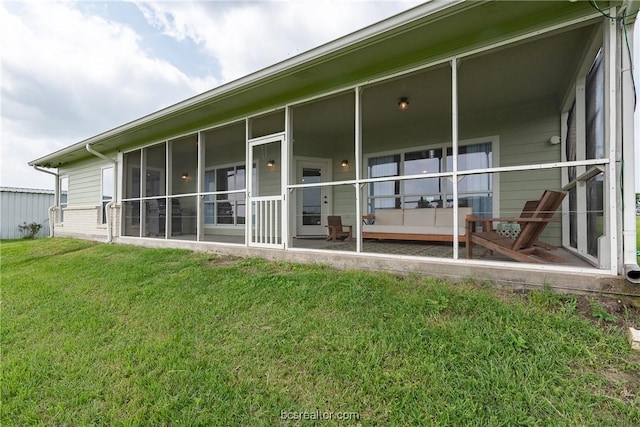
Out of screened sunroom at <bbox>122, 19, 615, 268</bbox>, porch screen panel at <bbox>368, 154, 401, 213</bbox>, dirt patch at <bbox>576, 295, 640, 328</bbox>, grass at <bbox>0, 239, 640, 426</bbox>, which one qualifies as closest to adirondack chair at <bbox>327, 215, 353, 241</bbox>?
screened sunroom at <bbox>122, 19, 615, 268</bbox>

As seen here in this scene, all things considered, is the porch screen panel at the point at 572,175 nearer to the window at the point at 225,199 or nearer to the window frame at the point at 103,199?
the window at the point at 225,199

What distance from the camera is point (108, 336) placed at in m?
2.78

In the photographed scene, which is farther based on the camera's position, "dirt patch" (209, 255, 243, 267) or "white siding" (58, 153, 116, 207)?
"white siding" (58, 153, 116, 207)

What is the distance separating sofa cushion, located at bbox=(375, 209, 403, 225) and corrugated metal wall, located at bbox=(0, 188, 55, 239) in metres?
15.7

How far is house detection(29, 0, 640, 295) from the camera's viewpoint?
263 centimetres

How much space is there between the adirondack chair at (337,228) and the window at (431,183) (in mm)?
888

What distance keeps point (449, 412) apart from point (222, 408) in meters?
1.30

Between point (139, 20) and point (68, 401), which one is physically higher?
point (139, 20)

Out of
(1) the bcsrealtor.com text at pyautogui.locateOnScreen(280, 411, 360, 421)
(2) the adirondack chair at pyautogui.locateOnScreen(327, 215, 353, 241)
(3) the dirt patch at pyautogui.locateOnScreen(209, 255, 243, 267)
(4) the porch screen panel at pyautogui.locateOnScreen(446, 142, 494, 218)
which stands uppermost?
(4) the porch screen panel at pyautogui.locateOnScreen(446, 142, 494, 218)

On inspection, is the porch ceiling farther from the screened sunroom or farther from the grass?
the grass

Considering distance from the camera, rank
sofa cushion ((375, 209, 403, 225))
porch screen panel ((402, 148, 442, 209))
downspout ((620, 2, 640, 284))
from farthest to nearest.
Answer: sofa cushion ((375, 209, 403, 225)) < porch screen panel ((402, 148, 442, 209)) < downspout ((620, 2, 640, 284))

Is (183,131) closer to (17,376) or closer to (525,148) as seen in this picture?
(17,376)

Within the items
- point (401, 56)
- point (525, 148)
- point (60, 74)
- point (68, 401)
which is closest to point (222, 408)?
point (68, 401)

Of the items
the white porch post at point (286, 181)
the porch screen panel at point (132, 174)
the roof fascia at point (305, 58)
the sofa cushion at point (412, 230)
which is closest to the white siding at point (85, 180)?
the porch screen panel at point (132, 174)
